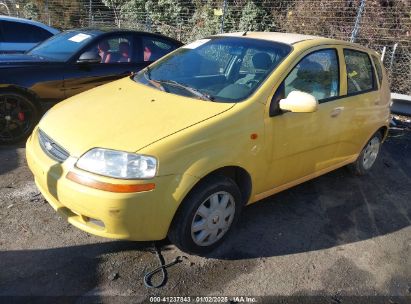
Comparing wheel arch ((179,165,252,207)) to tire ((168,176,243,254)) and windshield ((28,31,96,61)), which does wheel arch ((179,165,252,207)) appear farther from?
windshield ((28,31,96,61))

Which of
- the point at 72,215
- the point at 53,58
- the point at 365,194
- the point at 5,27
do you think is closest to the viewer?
the point at 72,215

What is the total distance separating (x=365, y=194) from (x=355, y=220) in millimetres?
749

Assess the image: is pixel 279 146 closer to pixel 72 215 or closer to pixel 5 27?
pixel 72 215

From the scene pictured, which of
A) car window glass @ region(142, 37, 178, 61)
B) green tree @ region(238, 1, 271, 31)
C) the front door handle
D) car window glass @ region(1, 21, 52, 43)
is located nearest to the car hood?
the front door handle

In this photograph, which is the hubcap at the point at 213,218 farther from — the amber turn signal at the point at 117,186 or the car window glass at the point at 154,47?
the car window glass at the point at 154,47

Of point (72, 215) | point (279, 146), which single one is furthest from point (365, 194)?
point (72, 215)

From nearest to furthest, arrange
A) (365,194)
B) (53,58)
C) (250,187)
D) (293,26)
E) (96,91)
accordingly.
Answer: (250,187), (96,91), (365,194), (53,58), (293,26)

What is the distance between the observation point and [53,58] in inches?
224

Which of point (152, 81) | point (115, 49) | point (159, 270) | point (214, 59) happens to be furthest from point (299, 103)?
point (115, 49)

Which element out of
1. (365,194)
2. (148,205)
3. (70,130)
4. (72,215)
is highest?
(70,130)

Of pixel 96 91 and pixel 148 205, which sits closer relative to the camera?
pixel 148 205

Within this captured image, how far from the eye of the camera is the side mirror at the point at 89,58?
562 centimetres

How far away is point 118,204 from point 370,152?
363 cm

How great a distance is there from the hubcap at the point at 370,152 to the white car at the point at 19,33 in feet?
21.3
